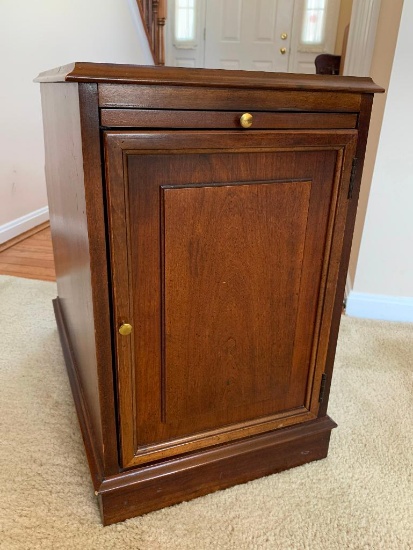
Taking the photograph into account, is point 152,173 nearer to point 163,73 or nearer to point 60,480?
point 163,73

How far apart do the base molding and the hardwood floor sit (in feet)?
4.53

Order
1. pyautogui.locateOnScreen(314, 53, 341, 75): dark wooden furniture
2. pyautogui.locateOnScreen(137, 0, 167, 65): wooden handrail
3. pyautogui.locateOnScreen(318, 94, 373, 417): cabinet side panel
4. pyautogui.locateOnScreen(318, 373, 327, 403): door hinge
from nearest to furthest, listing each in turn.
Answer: pyautogui.locateOnScreen(318, 94, 373, 417): cabinet side panel, pyautogui.locateOnScreen(318, 373, 327, 403): door hinge, pyautogui.locateOnScreen(314, 53, 341, 75): dark wooden furniture, pyautogui.locateOnScreen(137, 0, 167, 65): wooden handrail

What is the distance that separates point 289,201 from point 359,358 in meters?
0.88

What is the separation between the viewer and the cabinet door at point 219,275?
741 mm

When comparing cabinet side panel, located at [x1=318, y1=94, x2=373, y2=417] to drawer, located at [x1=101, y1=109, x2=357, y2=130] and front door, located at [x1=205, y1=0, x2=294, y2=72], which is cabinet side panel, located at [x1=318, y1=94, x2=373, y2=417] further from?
front door, located at [x1=205, y1=0, x2=294, y2=72]

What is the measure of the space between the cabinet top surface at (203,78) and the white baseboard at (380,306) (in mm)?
1122

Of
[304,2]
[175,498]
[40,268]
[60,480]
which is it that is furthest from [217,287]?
[304,2]

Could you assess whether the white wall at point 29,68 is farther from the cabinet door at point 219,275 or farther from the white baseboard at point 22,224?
the cabinet door at point 219,275

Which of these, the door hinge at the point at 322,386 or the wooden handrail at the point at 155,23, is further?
the wooden handrail at the point at 155,23

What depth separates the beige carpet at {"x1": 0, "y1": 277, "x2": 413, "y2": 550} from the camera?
0.88 meters

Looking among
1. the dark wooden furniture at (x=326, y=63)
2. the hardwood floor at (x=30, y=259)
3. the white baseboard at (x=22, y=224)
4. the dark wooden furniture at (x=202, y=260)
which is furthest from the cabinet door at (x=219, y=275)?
the white baseboard at (x=22, y=224)

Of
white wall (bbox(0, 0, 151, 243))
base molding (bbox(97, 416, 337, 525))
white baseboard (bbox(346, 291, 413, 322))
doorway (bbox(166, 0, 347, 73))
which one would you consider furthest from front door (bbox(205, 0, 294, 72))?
base molding (bbox(97, 416, 337, 525))

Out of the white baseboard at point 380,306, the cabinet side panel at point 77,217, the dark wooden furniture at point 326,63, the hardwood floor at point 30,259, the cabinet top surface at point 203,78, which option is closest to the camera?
the cabinet top surface at point 203,78

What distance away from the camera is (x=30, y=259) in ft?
7.69
